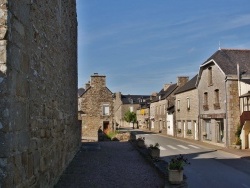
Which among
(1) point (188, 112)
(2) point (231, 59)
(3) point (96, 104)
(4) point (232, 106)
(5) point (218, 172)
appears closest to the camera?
(5) point (218, 172)

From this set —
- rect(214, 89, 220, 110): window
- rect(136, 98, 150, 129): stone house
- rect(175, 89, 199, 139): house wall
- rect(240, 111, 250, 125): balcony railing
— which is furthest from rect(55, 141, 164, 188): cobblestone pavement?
rect(136, 98, 150, 129): stone house

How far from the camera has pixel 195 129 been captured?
105 feet

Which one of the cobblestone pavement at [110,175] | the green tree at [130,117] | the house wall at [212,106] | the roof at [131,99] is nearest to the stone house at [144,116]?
the green tree at [130,117]

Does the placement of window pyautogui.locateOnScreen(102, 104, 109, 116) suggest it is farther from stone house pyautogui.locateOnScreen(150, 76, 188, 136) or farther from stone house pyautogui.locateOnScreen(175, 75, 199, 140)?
stone house pyautogui.locateOnScreen(150, 76, 188, 136)

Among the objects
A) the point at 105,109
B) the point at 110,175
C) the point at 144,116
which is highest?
the point at 105,109

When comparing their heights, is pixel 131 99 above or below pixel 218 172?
above

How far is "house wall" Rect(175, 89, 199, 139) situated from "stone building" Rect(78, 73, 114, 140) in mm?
7922

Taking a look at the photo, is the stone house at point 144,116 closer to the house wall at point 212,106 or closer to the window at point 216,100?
the house wall at point 212,106

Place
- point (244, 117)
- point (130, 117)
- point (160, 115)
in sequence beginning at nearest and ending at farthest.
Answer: point (244, 117) → point (160, 115) → point (130, 117)

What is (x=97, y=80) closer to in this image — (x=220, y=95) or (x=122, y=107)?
(x=220, y=95)

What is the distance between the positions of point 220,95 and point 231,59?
3045 mm

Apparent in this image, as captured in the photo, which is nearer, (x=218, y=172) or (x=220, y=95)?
(x=218, y=172)

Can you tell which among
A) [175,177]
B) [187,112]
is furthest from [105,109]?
[175,177]

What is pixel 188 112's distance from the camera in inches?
1351
